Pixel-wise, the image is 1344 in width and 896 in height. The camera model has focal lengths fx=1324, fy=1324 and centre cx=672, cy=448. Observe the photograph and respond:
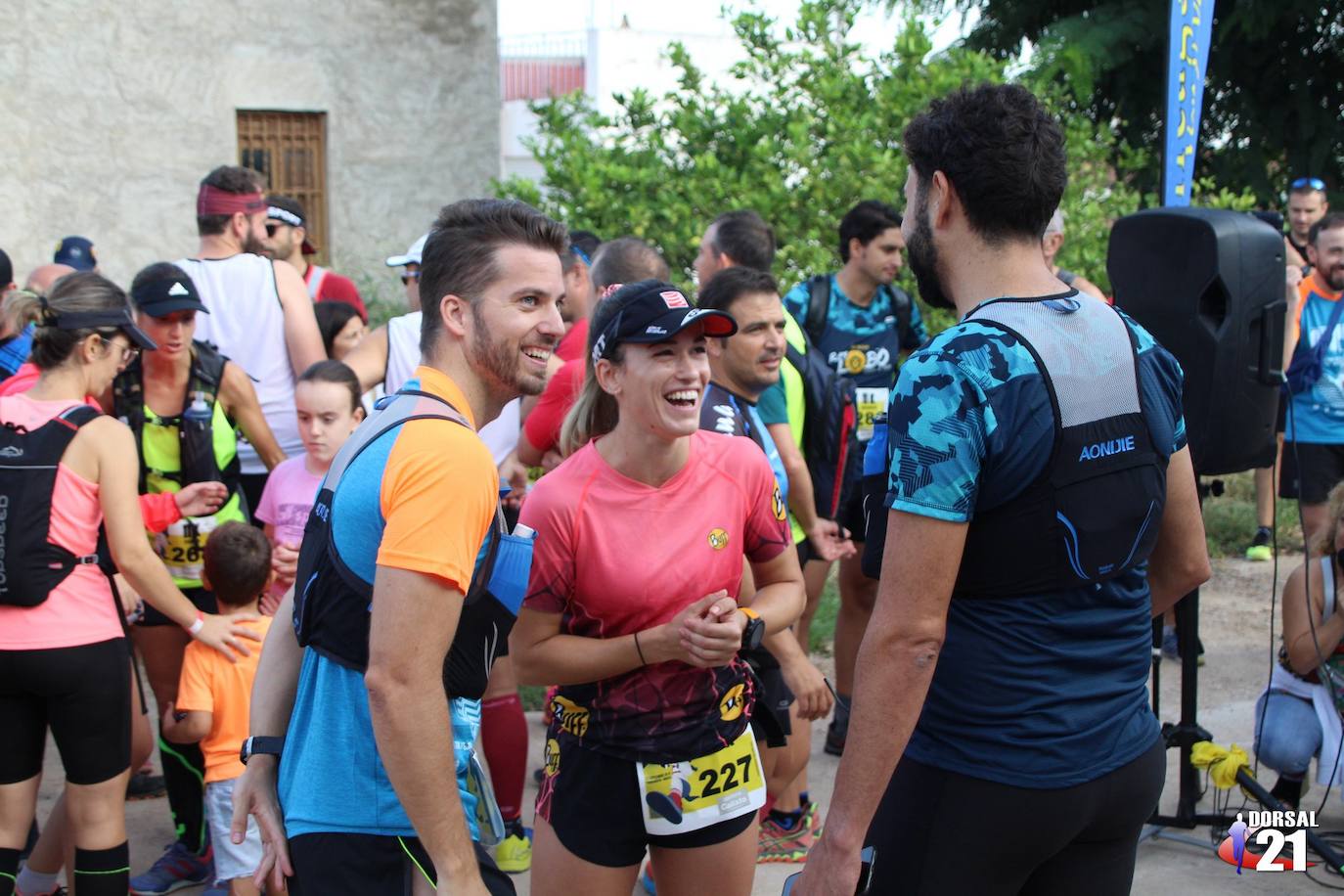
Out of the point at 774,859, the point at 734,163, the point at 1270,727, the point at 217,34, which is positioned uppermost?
the point at 217,34

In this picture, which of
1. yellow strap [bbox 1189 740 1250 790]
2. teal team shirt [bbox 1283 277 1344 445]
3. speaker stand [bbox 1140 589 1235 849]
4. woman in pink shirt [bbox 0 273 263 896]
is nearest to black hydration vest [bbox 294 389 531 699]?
woman in pink shirt [bbox 0 273 263 896]

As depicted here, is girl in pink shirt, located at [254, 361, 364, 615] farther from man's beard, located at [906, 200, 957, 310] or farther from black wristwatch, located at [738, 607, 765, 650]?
man's beard, located at [906, 200, 957, 310]

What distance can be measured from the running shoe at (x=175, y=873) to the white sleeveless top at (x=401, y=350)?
1.90 metres

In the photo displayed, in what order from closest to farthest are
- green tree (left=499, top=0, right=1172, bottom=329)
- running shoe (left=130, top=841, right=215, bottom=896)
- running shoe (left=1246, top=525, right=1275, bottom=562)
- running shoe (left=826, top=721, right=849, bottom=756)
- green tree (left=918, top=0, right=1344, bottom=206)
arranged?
running shoe (left=130, top=841, right=215, bottom=896), running shoe (left=826, top=721, right=849, bottom=756), running shoe (left=1246, top=525, right=1275, bottom=562), green tree (left=499, top=0, right=1172, bottom=329), green tree (left=918, top=0, right=1344, bottom=206)

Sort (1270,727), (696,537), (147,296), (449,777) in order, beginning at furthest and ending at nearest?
(1270,727) < (147,296) < (696,537) < (449,777)

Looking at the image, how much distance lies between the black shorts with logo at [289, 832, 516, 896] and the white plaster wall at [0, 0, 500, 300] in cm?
999

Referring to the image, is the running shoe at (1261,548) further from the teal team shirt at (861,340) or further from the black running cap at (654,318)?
the black running cap at (654,318)

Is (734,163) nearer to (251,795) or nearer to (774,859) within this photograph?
(774,859)

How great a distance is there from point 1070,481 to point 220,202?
14.2 ft

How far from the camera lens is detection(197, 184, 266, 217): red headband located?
5586 mm

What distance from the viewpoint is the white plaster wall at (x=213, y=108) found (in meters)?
10.8

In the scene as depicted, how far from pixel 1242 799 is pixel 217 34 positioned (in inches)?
395

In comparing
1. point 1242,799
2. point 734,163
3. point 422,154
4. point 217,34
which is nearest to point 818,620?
point 1242,799

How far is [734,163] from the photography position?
33.1 feet
